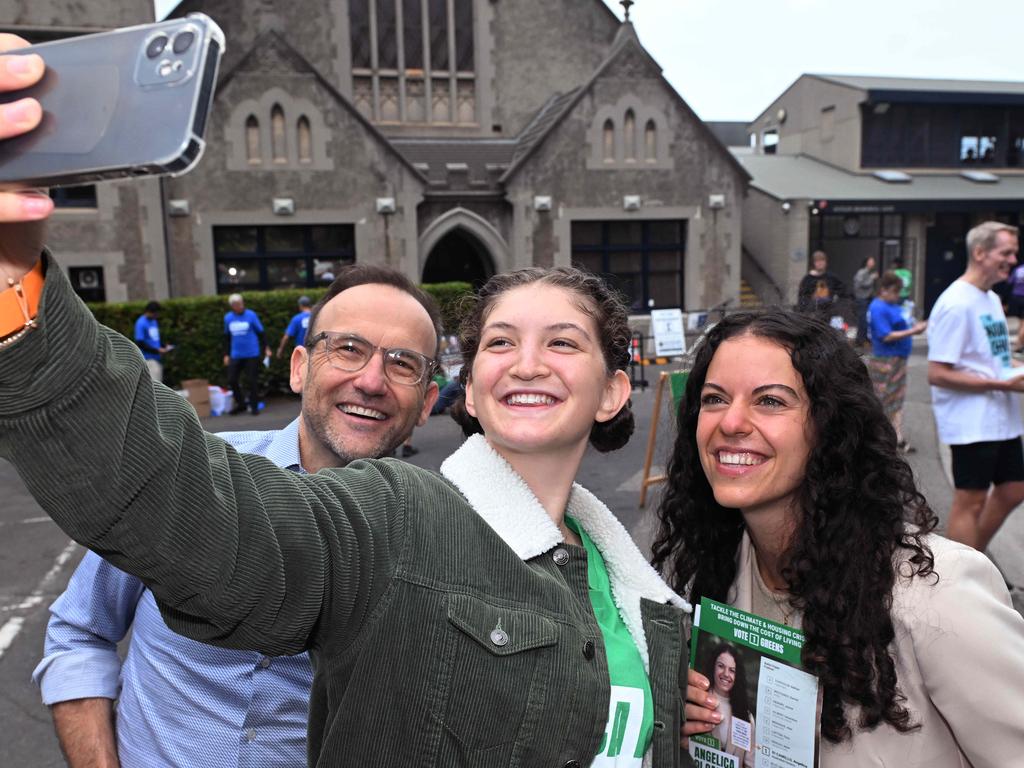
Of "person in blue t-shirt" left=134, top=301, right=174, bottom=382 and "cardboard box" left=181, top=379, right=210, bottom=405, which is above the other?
"person in blue t-shirt" left=134, top=301, right=174, bottom=382

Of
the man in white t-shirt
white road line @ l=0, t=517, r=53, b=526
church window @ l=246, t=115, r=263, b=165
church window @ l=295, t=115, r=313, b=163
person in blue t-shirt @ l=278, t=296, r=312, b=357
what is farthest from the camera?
church window @ l=295, t=115, r=313, b=163

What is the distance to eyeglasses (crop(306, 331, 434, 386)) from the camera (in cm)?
224

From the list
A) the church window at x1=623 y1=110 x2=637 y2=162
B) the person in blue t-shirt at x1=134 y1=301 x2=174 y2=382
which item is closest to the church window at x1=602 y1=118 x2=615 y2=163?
the church window at x1=623 y1=110 x2=637 y2=162

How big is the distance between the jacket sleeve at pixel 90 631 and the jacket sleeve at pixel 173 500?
1.07 m

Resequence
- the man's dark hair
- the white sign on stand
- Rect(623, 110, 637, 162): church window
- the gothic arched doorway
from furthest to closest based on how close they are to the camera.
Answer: the gothic arched doorway, Rect(623, 110, 637, 162): church window, the white sign on stand, the man's dark hair

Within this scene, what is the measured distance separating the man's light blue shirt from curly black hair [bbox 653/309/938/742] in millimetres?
1183

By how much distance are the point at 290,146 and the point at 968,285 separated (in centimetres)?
1563

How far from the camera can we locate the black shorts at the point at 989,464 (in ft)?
15.0

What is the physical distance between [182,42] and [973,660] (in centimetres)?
185

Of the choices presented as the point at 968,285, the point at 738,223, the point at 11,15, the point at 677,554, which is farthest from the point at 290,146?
the point at 677,554

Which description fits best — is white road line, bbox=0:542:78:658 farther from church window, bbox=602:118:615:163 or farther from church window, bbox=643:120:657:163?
church window, bbox=643:120:657:163

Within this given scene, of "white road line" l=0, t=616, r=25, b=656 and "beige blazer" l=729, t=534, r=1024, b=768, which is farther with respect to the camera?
"white road line" l=0, t=616, r=25, b=656

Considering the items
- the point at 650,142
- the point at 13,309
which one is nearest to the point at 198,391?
the point at 13,309

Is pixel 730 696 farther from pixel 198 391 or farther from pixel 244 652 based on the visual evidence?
pixel 198 391
